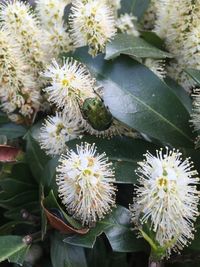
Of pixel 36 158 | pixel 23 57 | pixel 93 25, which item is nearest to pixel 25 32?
pixel 23 57

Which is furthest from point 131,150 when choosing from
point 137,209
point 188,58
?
point 188,58

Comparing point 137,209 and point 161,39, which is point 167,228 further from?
point 161,39

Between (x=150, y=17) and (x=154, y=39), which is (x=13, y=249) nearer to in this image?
(x=154, y=39)

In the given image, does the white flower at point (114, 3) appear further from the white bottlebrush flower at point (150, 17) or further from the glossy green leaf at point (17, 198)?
the glossy green leaf at point (17, 198)

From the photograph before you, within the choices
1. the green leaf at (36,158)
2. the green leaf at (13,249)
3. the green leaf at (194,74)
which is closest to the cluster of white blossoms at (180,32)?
the green leaf at (194,74)

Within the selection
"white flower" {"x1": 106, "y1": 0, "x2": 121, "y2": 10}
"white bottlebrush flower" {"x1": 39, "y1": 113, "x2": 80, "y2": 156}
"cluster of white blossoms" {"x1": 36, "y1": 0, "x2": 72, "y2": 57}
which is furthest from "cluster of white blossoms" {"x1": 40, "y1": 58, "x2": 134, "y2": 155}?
"white flower" {"x1": 106, "y1": 0, "x2": 121, "y2": 10}

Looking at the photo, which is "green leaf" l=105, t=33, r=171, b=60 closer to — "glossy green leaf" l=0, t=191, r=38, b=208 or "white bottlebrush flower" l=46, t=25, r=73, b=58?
"white bottlebrush flower" l=46, t=25, r=73, b=58
